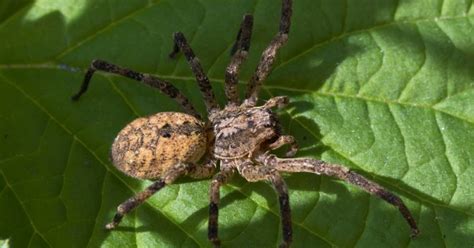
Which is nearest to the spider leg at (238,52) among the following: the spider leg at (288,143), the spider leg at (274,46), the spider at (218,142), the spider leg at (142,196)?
the spider at (218,142)

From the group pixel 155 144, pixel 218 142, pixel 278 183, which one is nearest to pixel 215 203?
pixel 278 183

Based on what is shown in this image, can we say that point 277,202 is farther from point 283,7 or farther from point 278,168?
point 283,7

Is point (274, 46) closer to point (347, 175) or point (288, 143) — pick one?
point (288, 143)

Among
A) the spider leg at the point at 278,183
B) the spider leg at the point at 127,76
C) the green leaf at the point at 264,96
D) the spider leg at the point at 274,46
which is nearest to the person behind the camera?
the spider leg at the point at 278,183

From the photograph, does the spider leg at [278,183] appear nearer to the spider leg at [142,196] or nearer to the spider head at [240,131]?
the spider head at [240,131]

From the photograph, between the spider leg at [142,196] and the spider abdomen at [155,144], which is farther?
the spider abdomen at [155,144]

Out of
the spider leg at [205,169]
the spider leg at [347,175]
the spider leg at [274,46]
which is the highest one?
the spider leg at [274,46]

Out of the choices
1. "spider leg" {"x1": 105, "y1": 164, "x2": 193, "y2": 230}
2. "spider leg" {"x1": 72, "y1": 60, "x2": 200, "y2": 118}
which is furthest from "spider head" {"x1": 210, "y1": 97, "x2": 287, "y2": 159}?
"spider leg" {"x1": 105, "y1": 164, "x2": 193, "y2": 230}
